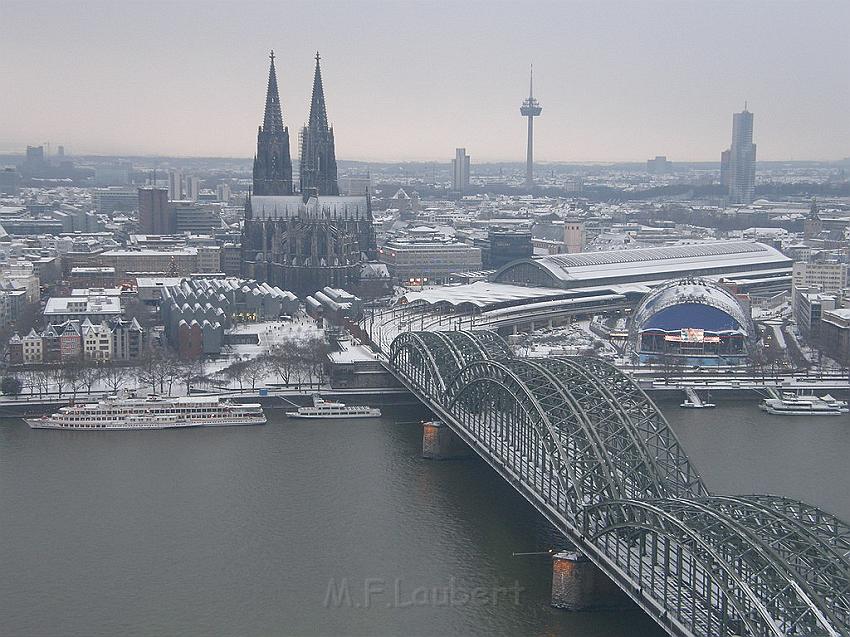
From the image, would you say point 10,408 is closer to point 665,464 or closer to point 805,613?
point 665,464

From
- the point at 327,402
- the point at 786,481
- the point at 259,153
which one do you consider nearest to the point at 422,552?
the point at 786,481

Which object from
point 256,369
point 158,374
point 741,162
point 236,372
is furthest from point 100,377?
point 741,162

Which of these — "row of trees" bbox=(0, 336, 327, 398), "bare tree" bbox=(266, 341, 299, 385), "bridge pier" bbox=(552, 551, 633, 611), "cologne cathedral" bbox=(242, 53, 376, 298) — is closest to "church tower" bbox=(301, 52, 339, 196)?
"cologne cathedral" bbox=(242, 53, 376, 298)

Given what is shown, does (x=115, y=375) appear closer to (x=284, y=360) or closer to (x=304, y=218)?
(x=284, y=360)

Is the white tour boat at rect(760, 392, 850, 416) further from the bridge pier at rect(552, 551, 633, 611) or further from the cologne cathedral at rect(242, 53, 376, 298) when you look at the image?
the cologne cathedral at rect(242, 53, 376, 298)

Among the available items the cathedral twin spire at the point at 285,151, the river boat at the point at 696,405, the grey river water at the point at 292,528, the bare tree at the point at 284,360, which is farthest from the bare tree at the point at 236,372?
the cathedral twin spire at the point at 285,151

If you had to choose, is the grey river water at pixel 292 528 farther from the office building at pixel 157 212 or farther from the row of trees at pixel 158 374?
the office building at pixel 157 212
